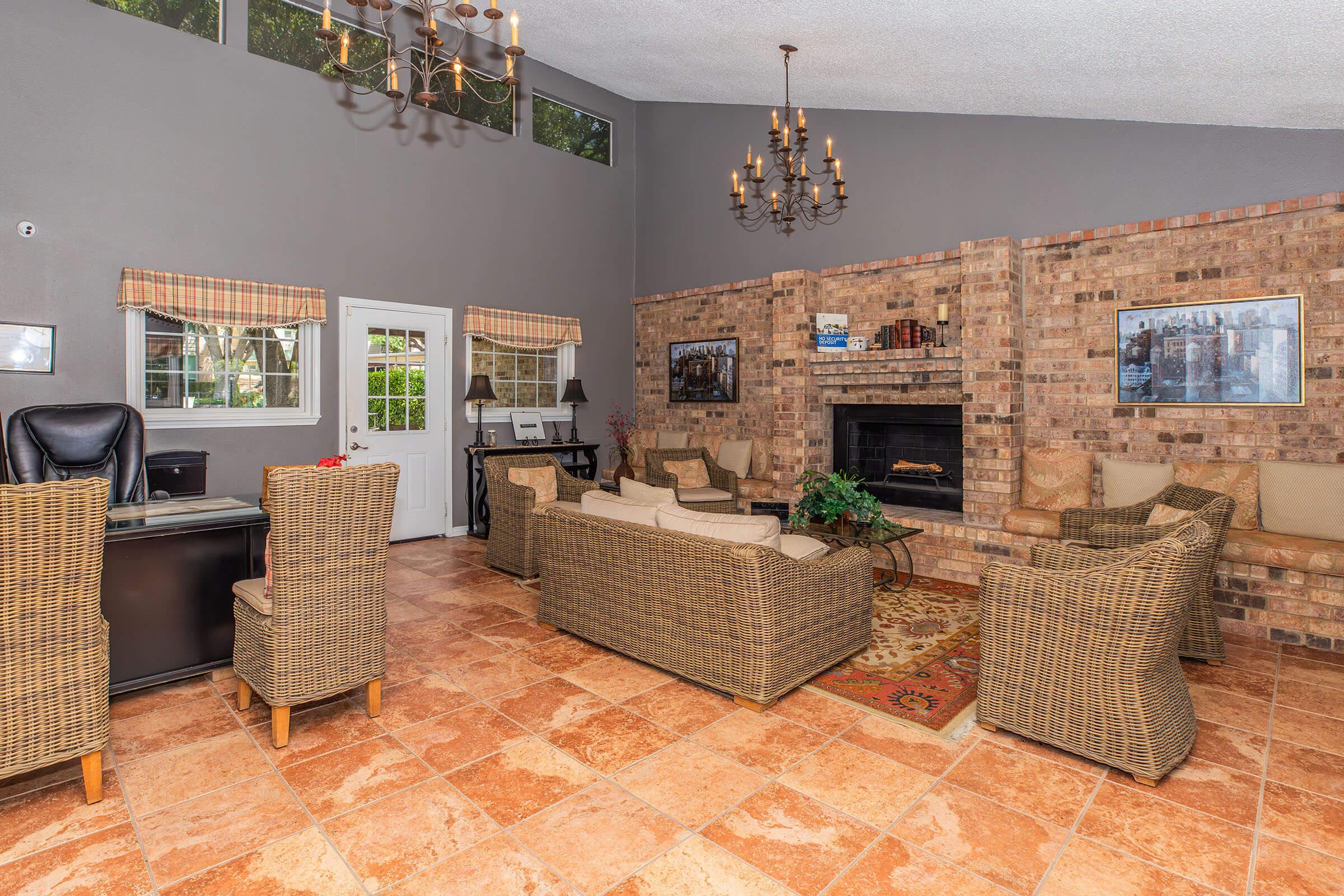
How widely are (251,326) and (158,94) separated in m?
1.67

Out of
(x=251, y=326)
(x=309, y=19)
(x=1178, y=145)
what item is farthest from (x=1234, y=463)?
(x=309, y=19)

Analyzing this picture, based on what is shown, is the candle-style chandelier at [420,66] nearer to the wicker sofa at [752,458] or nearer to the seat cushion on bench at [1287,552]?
the wicker sofa at [752,458]

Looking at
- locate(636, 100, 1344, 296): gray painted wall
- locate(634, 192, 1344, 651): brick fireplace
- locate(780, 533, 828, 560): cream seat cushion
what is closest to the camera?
locate(780, 533, 828, 560): cream seat cushion

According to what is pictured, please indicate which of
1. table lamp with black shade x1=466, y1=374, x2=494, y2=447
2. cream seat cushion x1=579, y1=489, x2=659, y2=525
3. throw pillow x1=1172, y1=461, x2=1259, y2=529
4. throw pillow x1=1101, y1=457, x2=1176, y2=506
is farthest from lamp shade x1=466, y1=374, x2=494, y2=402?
throw pillow x1=1172, y1=461, x2=1259, y2=529

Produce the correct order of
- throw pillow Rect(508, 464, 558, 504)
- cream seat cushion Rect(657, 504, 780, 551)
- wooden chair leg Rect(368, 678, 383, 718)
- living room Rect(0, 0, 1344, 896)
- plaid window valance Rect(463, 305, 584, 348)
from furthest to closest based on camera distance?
plaid window valance Rect(463, 305, 584, 348) < throw pillow Rect(508, 464, 558, 504) < cream seat cushion Rect(657, 504, 780, 551) < wooden chair leg Rect(368, 678, 383, 718) < living room Rect(0, 0, 1344, 896)

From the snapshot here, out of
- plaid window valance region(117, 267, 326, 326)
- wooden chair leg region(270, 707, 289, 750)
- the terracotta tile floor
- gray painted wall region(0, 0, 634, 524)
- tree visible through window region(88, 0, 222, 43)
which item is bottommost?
the terracotta tile floor

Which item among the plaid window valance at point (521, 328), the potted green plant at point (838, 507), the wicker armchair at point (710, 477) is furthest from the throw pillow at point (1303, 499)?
the plaid window valance at point (521, 328)

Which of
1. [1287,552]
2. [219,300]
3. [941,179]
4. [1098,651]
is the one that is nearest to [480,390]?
[219,300]

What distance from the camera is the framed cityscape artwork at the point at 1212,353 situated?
434cm

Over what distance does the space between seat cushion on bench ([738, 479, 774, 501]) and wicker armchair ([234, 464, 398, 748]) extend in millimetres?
4117

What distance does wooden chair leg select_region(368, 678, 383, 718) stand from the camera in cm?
283

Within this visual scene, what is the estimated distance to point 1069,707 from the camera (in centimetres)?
252

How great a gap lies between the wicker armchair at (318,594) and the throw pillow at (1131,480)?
14.8 ft

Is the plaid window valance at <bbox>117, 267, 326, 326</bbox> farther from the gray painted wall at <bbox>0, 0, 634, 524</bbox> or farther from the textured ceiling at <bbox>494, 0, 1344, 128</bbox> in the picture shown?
the textured ceiling at <bbox>494, 0, 1344, 128</bbox>
